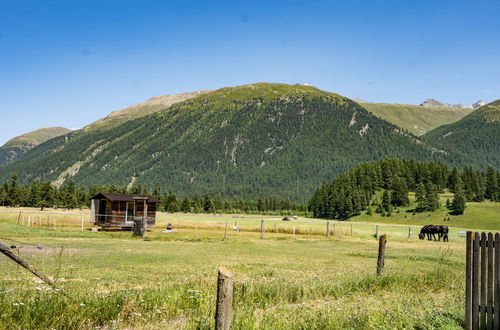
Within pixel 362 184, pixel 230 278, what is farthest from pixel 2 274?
pixel 362 184

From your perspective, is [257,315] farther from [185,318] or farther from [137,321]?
[137,321]

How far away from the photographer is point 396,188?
145500mm

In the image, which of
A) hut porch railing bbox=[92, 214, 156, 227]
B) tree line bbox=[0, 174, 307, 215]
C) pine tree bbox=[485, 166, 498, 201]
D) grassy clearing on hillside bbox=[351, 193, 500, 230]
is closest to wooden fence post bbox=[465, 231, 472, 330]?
hut porch railing bbox=[92, 214, 156, 227]

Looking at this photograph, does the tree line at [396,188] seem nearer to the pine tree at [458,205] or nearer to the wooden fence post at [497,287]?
the pine tree at [458,205]

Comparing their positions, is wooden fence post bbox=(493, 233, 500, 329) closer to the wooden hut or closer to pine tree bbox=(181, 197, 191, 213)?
the wooden hut

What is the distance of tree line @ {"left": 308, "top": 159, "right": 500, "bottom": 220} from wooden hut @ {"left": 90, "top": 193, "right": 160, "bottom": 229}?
3771 inches

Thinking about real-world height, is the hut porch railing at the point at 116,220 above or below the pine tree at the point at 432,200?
below

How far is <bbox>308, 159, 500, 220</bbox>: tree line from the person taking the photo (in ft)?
453

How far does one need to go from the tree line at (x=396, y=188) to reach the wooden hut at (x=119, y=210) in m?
95.8

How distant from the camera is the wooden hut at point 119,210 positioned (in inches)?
2472

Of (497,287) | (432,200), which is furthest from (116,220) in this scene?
(432,200)

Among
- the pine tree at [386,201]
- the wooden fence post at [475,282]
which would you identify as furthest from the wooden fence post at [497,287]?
the pine tree at [386,201]

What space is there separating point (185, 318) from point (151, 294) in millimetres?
1767

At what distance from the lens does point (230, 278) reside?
7102mm
